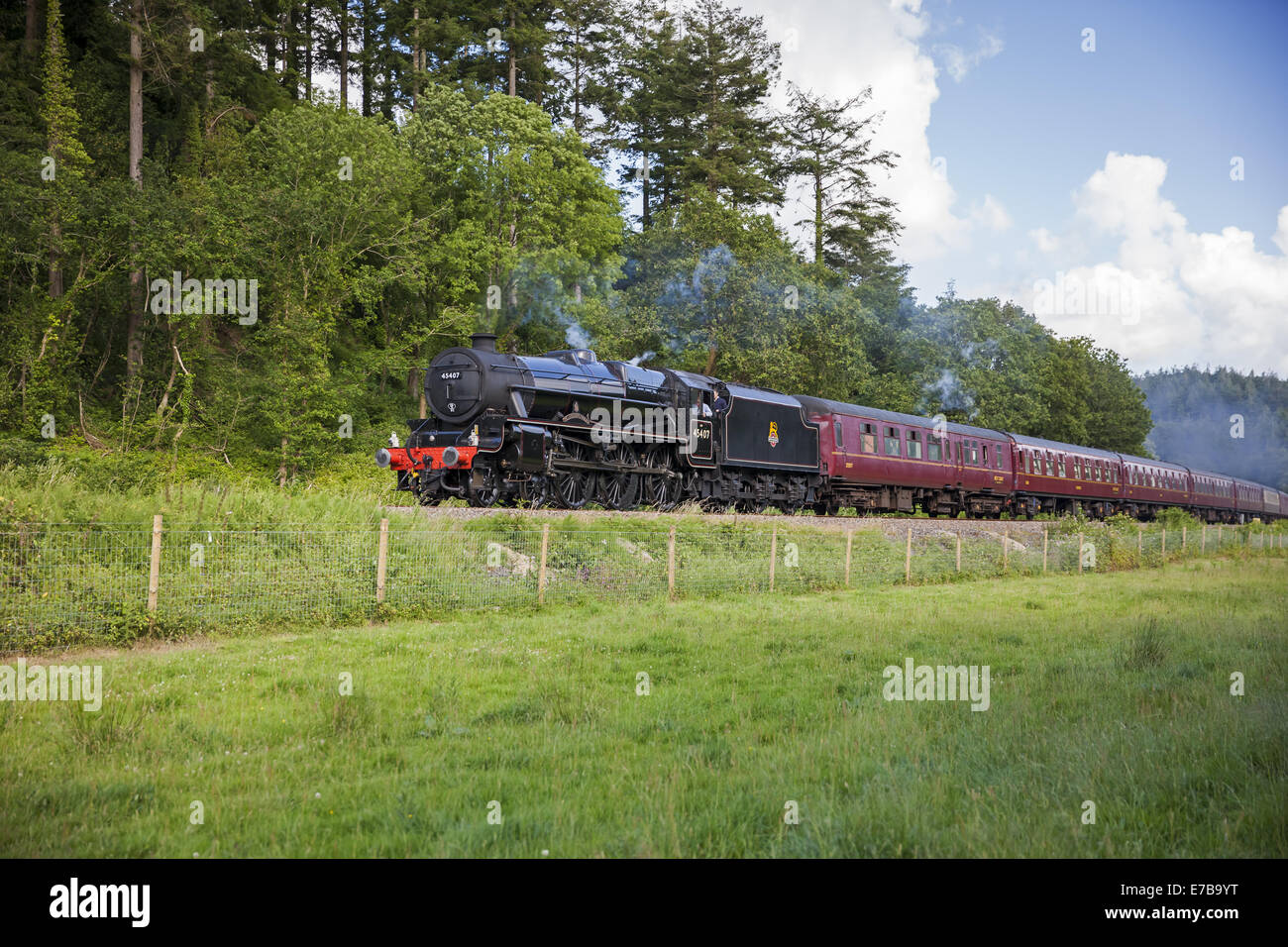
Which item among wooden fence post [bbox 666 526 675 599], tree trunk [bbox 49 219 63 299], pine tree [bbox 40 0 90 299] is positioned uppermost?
pine tree [bbox 40 0 90 299]

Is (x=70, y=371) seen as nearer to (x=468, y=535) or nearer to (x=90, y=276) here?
(x=90, y=276)

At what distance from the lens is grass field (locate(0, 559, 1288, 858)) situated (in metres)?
5.08

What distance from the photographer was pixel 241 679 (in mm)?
8898

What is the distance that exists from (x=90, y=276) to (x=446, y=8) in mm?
22164

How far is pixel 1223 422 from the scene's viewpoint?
107812 millimetres

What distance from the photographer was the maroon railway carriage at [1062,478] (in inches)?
1505

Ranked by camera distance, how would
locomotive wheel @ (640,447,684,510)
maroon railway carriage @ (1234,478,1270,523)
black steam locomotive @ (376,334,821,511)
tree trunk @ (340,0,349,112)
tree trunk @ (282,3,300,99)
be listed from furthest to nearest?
maroon railway carriage @ (1234,478,1270,523), tree trunk @ (340,0,349,112), tree trunk @ (282,3,300,99), locomotive wheel @ (640,447,684,510), black steam locomotive @ (376,334,821,511)

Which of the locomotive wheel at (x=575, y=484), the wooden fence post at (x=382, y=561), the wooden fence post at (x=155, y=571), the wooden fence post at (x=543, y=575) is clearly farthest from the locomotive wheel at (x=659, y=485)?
the wooden fence post at (x=155, y=571)

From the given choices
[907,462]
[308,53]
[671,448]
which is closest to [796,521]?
[671,448]

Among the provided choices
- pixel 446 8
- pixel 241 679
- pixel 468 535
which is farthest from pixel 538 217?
pixel 241 679

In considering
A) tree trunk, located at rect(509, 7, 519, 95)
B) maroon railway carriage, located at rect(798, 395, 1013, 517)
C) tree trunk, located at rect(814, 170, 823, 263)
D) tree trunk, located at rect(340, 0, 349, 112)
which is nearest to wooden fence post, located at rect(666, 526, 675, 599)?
maroon railway carriage, located at rect(798, 395, 1013, 517)

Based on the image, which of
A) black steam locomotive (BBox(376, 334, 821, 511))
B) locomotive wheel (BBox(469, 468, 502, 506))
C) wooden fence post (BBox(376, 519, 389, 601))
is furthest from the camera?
black steam locomotive (BBox(376, 334, 821, 511))

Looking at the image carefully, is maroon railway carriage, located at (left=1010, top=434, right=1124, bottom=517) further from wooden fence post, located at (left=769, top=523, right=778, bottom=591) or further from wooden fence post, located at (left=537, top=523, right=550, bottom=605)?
wooden fence post, located at (left=537, top=523, right=550, bottom=605)

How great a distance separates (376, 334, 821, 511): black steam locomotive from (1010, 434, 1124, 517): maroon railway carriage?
16.9 m
